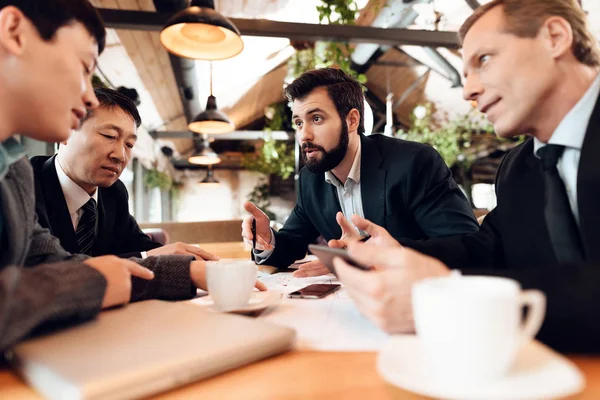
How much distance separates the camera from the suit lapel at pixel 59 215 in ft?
4.96

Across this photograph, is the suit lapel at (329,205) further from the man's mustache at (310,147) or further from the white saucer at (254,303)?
the white saucer at (254,303)

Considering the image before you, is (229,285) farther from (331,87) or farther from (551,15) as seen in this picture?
(331,87)

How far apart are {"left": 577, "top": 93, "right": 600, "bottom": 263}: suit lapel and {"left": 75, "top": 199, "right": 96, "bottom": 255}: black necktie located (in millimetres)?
1701

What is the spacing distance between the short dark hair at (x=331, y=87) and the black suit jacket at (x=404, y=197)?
21 cm

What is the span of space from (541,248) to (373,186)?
1.00 metres

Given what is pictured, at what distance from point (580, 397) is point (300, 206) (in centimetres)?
180

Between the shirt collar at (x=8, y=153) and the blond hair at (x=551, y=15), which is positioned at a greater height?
the blond hair at (x=551, y=15)

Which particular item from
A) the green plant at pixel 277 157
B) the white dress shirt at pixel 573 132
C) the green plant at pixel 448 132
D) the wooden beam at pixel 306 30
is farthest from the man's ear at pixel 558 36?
the green plant at pixel 277 157

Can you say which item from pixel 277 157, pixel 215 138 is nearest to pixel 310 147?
pixel 277 157

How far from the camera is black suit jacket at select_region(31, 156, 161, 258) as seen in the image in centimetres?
151

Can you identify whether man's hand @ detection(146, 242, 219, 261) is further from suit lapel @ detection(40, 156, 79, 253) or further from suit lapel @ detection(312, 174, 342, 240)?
suit lapel @ detection(312, 174, 342, 240)

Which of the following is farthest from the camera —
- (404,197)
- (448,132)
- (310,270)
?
(448,132)

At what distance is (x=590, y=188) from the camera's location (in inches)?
29.1

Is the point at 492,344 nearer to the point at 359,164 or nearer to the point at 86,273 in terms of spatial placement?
the point at 86,273
